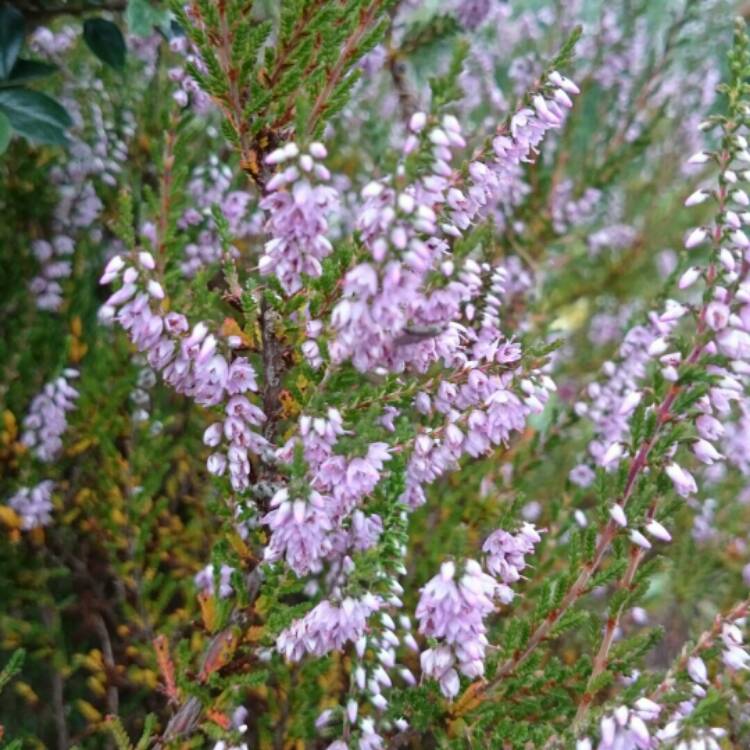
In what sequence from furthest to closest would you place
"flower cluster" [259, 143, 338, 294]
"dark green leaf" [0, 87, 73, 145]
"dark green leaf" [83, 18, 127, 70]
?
"dark green leaf" [83, 18, 127, 70], "dark green leaf" [0, 87, 73, 145], "flower cluster" [259, 143, 338, 294]

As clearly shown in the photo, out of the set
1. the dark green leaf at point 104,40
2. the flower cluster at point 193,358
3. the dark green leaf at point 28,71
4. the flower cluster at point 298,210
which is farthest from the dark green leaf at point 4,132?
the flower cluster at point 298,210

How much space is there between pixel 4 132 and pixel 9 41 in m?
0.34

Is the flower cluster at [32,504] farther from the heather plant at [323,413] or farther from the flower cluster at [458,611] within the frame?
the flower cluster at [458,611]

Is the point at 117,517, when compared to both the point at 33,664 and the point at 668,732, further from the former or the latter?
the point at 668,732

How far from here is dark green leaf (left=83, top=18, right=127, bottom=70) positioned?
6.20ft

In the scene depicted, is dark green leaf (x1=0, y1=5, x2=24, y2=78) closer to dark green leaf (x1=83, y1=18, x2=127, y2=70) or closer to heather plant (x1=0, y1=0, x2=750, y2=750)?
heather plant (x1=0, y1=0, x2=750, y2=750)

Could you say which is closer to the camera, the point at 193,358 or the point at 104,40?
the point at 193,358

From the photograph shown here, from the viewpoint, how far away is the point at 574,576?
4.02ft

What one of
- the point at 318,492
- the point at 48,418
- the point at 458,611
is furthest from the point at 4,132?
the point at 458,611

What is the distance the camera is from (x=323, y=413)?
1073 millimetres

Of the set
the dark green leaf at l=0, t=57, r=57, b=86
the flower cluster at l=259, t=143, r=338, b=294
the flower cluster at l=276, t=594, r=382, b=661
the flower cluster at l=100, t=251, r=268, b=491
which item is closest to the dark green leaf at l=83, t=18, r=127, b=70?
the dark green leaf at l=0, t=57, r=57, b=86

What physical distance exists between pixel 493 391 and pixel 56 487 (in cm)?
158

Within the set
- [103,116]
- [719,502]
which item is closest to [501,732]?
[103,116]

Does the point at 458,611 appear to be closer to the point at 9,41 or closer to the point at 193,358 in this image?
the point at 193,358
